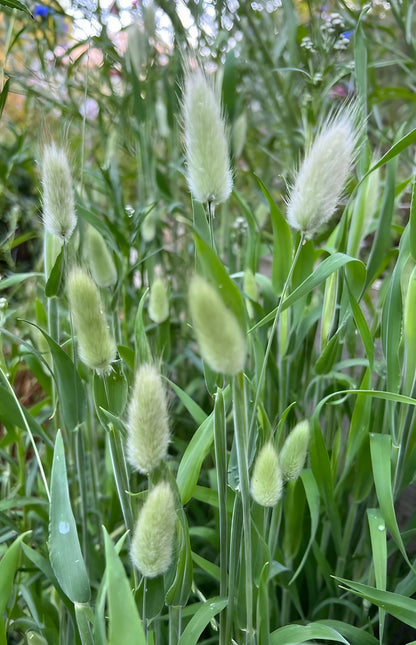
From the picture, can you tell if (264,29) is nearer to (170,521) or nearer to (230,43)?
(230,43)

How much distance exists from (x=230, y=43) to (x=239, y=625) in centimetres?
86

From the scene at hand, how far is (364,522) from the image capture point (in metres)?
0.56

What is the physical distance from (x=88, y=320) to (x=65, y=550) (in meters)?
0.14

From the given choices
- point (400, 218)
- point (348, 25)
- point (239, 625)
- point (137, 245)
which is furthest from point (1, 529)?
point (400, 218)

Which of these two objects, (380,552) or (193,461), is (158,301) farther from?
(380,552)

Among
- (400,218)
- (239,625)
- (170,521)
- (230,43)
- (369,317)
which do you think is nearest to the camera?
(170,521)

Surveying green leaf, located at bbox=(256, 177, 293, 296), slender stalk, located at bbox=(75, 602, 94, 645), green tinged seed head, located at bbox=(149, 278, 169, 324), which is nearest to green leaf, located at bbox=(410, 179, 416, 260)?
green leaf, located at bbox=(256, 177, 293, 296)

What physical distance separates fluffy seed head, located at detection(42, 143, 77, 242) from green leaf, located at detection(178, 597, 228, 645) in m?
0.27

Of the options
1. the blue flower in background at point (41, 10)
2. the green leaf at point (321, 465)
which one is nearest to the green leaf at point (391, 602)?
the green leaf at point (321, 465)

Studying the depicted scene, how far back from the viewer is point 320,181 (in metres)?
0.31

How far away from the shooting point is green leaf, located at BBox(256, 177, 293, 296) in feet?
1.60

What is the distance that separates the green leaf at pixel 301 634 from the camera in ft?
1.18

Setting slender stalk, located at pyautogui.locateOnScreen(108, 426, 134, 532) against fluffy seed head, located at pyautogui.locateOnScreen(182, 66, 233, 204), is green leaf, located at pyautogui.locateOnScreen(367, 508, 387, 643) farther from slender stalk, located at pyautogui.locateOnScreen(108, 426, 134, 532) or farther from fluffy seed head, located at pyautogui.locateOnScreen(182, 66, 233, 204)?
fluffy seed head, located at pyautogui.locateOnScreen(182, 66, 233, 204)

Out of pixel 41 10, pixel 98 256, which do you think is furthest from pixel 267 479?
pixel 41 10
